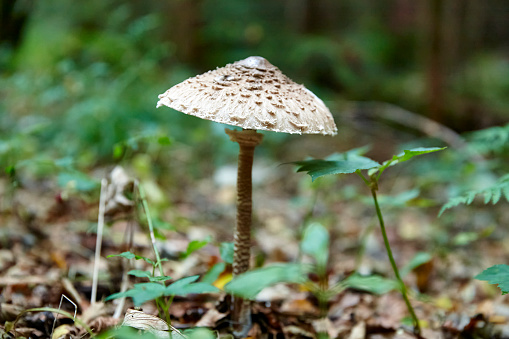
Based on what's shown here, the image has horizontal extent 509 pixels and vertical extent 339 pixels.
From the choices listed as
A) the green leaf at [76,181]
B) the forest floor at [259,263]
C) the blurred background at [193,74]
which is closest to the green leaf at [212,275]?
the forest floor at [259,263]

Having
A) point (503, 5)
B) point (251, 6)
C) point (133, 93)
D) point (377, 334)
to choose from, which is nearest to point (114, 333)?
point (377, 334)

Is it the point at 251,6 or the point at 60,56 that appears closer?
the point at 60,56

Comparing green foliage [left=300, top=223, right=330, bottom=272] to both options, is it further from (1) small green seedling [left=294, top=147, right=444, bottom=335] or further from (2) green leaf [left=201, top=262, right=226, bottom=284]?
(2) green leaf [left=201, top=262, right=226, bottom=284]

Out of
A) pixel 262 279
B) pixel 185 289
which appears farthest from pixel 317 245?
pixel 185 289

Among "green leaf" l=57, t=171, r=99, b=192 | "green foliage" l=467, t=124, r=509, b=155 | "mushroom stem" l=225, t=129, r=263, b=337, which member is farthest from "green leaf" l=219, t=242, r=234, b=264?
"green foliage" l=467, t=124, r=509, b=155

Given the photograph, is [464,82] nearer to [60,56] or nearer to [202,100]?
[60,56]
